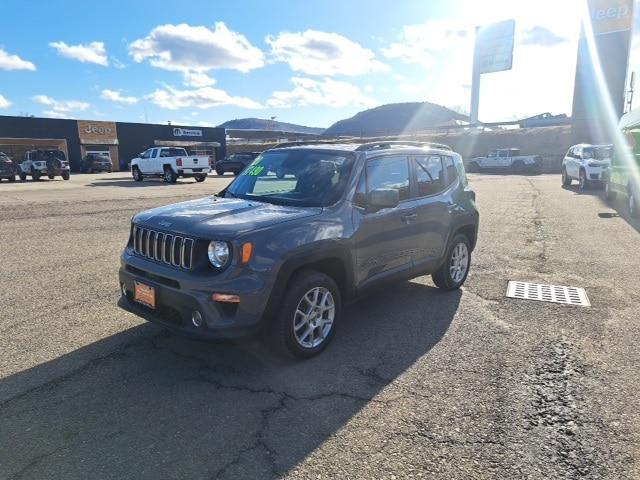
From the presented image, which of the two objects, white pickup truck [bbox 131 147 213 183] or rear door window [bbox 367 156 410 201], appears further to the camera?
white pickup truck [bbox 131 147 213 183]

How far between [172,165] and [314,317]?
72.2 ft

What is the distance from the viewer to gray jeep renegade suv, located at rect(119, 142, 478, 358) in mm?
3443

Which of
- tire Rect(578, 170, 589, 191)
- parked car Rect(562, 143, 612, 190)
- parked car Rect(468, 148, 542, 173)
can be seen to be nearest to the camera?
parked car Rect(562, 143, 612, 190)

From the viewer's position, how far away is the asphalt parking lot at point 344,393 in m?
2.68

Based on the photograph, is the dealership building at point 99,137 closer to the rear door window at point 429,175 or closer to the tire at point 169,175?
the tire at point 169,175

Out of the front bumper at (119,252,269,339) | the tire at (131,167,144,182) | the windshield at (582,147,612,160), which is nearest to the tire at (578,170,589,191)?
the windshield at (582,147,612,160)

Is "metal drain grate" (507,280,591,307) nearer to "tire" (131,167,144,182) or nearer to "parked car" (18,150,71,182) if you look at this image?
"tire" (131,167,144,182)

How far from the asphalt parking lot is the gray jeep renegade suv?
449 mm

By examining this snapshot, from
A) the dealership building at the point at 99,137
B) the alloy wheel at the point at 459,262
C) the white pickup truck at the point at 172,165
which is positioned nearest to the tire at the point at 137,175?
the white pickup truck at the point at 172,165

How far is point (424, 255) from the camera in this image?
17.1 ft

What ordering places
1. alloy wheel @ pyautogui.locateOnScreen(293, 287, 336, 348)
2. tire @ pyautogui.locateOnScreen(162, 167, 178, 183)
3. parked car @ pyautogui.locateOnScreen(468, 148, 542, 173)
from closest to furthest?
alloy wheel @ pyautogui.locateOnScreen(293, 287, 336, 348)
tire @ pyautogui.locateOnScreen(162, 167, 178, 183)
parked car @ pyautogui.locateOnScreen(468, 148, 542, 173)

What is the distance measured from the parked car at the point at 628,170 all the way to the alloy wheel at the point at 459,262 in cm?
813

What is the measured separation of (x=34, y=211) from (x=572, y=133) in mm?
55989

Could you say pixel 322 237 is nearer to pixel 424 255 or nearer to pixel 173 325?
pixel 173 325
